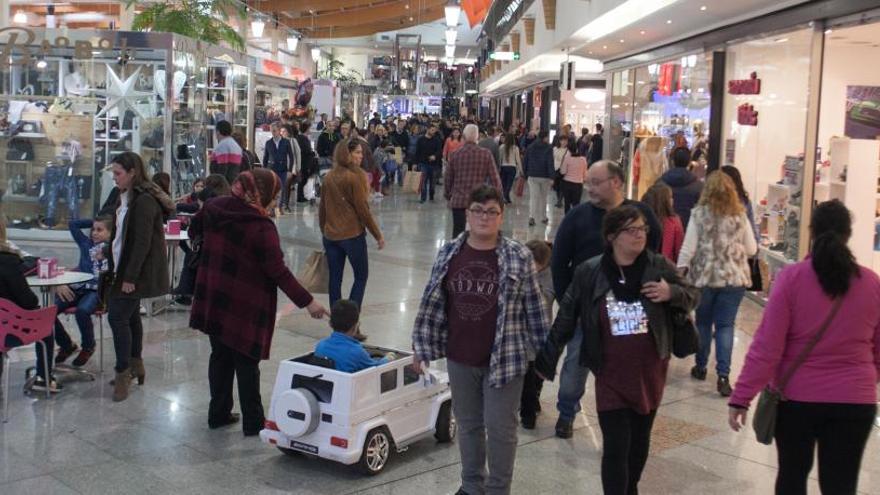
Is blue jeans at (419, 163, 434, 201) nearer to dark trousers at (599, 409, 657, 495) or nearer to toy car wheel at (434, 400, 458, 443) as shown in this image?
toy car wheel at (434, 400, 458, 443)

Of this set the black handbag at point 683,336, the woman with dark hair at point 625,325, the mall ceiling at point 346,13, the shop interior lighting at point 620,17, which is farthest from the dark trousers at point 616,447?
the mall ceiling at point 346,13

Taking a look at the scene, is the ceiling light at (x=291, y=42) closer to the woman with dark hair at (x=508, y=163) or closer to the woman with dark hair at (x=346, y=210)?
the woman with dark hair at (x=508, y=163)

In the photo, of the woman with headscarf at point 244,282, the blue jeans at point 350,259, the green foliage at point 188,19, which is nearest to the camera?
the woman with headscarf at point 244,282

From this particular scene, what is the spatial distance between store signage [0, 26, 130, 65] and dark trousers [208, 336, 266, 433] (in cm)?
838

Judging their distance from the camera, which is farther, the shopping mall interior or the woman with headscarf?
the woman with headscarf

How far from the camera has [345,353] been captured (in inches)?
207

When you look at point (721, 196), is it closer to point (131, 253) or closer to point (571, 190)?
point (131, 253)

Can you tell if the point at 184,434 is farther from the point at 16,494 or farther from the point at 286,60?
the point at 286,60

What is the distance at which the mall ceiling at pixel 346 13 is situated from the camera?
3093cm

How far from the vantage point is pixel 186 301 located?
31.1 ft

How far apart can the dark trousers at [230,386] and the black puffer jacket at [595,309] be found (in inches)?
84.1

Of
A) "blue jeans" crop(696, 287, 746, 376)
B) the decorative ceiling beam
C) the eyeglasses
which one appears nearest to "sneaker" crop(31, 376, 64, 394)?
the eyeglasses

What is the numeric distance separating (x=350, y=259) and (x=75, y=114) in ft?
21.7

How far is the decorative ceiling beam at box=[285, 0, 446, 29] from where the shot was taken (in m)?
36.6
